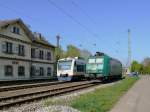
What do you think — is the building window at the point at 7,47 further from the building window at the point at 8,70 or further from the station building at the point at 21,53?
the building window at the point at 8,70

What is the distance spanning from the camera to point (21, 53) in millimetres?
55688

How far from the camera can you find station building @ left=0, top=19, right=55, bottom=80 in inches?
1980

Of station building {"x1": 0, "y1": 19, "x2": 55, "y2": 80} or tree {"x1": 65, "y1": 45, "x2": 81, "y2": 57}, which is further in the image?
tree {"x1": 65, "y1": 45, "x2": 81, "y2": 57}

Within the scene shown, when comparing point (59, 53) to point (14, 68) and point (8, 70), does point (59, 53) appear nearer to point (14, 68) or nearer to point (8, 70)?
point (14, 68)

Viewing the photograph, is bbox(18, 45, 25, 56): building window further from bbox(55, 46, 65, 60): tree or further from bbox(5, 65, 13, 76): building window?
bbox(55, 46, 65, 60): tree

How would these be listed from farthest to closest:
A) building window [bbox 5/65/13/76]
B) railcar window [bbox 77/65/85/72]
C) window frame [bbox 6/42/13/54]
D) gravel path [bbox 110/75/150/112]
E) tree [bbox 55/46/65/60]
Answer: tree [bbox 55/46/65/60]
window frame [bbox 6/42/13/54]
building window [bbox 5/65/13/76]
railcar window [bbox 77/65/85/72]
gravel path [bbox 110/75/150/112]

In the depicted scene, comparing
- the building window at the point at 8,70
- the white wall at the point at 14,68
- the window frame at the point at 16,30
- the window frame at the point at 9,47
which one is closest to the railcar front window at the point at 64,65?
the white wall at the point at 14,68

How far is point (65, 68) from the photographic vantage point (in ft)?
148

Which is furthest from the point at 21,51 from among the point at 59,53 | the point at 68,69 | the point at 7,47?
the point at 59,53

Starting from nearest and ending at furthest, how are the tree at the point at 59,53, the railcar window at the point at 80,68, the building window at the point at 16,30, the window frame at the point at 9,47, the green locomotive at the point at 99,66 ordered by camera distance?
the green locomotive at the point at 99,66
the railcar window at the point at 80,68
the window frame at the point at 9,47
the building window at the point at 16,30
the tree at the point at 59,53

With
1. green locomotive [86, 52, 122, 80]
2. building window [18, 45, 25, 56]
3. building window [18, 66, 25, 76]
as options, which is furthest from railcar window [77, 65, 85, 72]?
building window [18, 45, 25, 56]

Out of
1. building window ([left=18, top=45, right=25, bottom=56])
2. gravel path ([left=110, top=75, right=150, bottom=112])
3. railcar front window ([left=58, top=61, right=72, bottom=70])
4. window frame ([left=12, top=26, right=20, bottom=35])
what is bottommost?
gravel path ([left=110, top=75, right=150, bottom=112])

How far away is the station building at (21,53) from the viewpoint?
50303 millimetres

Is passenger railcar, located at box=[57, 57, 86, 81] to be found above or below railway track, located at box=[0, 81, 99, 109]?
above
